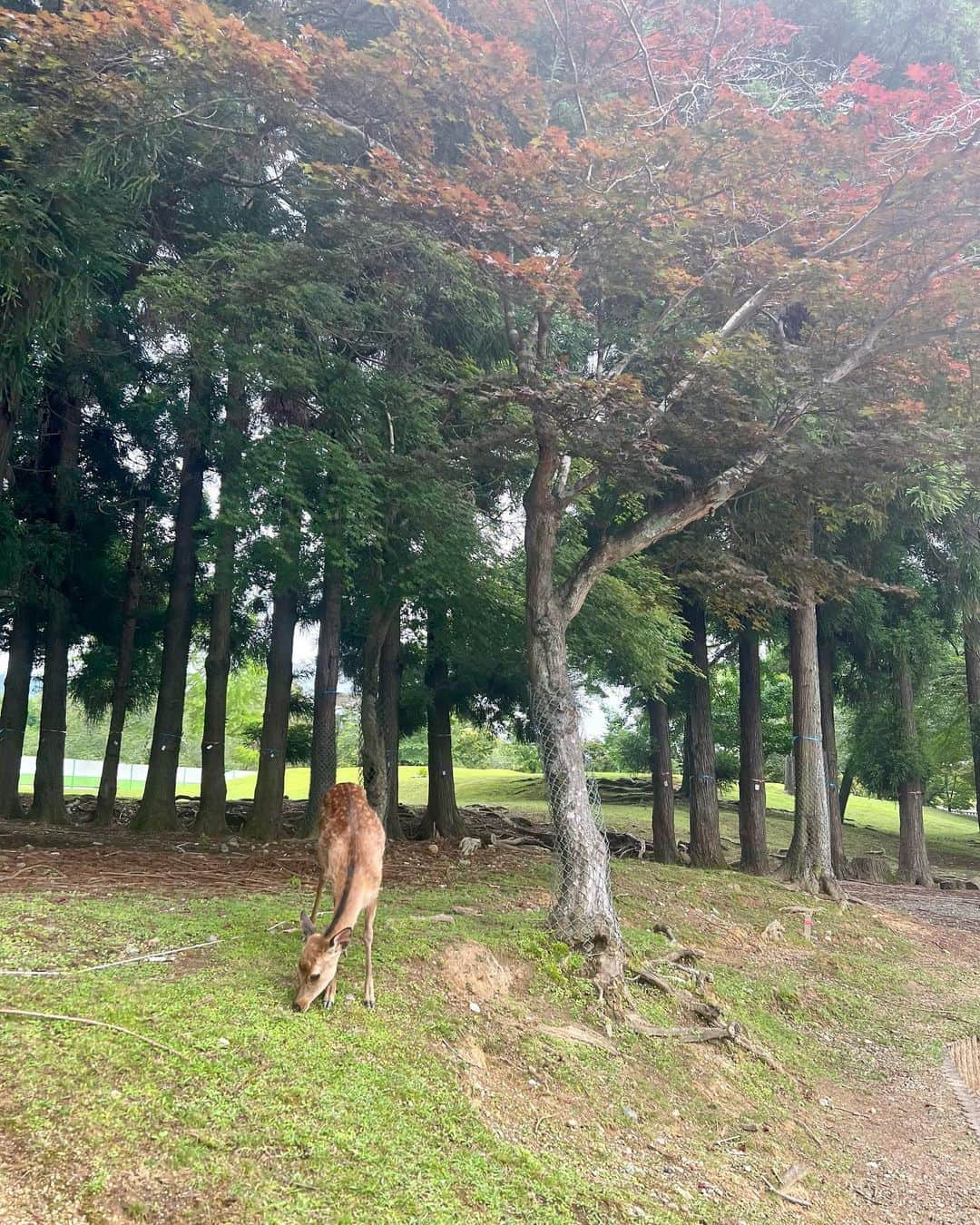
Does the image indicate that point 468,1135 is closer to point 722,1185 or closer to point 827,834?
point 722,1185

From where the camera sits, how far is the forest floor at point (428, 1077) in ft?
11.9

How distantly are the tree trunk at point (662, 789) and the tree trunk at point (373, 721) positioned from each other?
6888 millimetres

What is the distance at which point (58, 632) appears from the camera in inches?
595

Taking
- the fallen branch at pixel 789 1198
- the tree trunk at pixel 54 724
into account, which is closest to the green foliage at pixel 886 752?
the fallen branch at pixel 789 1198

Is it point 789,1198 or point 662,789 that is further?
point 662,789

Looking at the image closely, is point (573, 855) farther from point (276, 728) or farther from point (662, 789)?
point (662, 789)

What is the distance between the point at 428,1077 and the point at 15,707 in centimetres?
1316

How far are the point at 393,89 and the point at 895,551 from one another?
13520mm

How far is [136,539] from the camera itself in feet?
53.1

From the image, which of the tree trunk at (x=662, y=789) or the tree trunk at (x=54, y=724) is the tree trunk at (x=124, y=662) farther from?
the tree trunk at (x=662, y=789)

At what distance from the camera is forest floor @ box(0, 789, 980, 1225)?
3.64 m

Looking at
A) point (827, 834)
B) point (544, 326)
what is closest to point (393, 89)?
point (544, 326)

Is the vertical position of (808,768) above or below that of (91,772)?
above

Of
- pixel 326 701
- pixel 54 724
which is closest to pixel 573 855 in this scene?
pixel 326 701
